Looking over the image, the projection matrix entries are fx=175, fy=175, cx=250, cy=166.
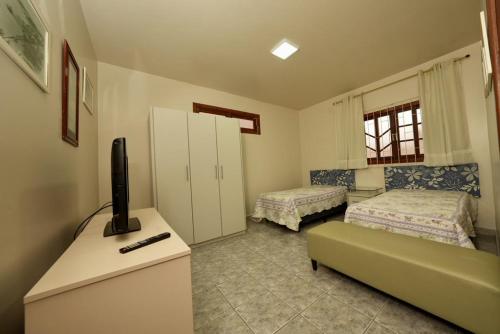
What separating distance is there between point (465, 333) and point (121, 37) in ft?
12.5

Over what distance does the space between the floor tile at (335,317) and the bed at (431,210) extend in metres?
0.86

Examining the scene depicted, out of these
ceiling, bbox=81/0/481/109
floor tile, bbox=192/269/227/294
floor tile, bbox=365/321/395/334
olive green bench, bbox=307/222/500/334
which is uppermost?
ceiling, bbox=81/0/481/109

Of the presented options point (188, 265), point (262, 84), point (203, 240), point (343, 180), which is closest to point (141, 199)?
point (203, 240)

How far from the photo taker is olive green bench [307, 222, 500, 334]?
0.91 m

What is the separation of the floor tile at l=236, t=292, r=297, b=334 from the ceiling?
2.65m

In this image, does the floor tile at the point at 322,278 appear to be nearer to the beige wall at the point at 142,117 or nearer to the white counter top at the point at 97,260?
the white counter top at the point at 97,260

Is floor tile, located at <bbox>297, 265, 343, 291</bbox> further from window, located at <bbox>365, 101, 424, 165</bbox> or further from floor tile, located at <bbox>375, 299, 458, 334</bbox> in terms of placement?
window, located at <bbox>365, 101, 424, 165</bbox>

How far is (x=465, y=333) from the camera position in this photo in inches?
40.5

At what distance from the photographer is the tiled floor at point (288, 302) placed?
3.71ft

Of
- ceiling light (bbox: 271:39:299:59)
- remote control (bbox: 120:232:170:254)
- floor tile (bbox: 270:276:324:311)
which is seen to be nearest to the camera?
remote control (bbox: 120:232:170:254)

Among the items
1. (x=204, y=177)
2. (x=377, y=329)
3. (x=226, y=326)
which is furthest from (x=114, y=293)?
(x=204, y=177)

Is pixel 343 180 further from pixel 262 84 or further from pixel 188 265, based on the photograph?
pixel 188 265

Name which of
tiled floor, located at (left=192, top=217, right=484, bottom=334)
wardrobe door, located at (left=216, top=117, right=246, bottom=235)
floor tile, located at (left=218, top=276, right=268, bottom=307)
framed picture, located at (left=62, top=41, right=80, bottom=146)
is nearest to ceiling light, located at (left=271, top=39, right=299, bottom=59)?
wardrobe door, located at (left=216, top=117, right=246, bottom=235)

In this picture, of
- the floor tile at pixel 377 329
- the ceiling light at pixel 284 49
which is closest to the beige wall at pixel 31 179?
the floor tile at pixel 377 329
